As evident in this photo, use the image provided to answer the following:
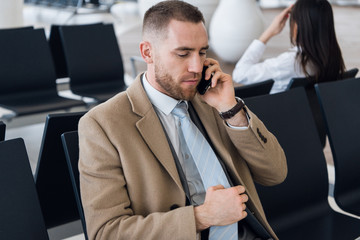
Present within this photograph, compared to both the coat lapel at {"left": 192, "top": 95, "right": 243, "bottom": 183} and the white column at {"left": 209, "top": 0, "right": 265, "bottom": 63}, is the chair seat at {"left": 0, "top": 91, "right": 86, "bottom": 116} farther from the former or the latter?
the white column at {"left": 209, "top": 0, "right": 265, "bottom": 63}

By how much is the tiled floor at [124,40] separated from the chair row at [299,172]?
240 millimetres

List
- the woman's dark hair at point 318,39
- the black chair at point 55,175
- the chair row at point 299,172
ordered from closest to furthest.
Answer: the black chair at point 55,175
the chair row at point 299,172
the woman's dark hair at point 318,39

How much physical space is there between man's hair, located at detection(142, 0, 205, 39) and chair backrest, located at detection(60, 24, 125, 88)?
265 cm

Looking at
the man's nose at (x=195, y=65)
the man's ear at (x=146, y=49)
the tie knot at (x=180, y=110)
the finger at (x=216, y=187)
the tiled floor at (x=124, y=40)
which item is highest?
the man's ear at (x=146, y=49)

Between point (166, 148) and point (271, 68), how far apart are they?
171 cm

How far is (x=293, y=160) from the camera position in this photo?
2152 millimetres

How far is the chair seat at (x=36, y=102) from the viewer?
3.59 meters

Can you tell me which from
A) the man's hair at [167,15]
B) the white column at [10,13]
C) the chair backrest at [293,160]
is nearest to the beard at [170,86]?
the man's hair at [167,15]

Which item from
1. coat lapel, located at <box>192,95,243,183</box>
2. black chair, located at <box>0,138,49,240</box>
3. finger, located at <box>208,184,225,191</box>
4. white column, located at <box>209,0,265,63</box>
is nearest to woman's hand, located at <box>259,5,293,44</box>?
coat lapel, located at <box>192,95,243,183</box>

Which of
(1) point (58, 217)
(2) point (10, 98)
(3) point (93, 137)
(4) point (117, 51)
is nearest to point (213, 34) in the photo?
(4) point (117, 51)

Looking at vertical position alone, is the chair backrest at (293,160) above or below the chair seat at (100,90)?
above

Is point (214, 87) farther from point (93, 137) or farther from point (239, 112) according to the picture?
point (93, 137)

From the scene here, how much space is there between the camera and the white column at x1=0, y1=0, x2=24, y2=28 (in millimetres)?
5328

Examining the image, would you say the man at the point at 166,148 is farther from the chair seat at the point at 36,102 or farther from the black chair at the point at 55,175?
the chair seat at the point at 36,102
